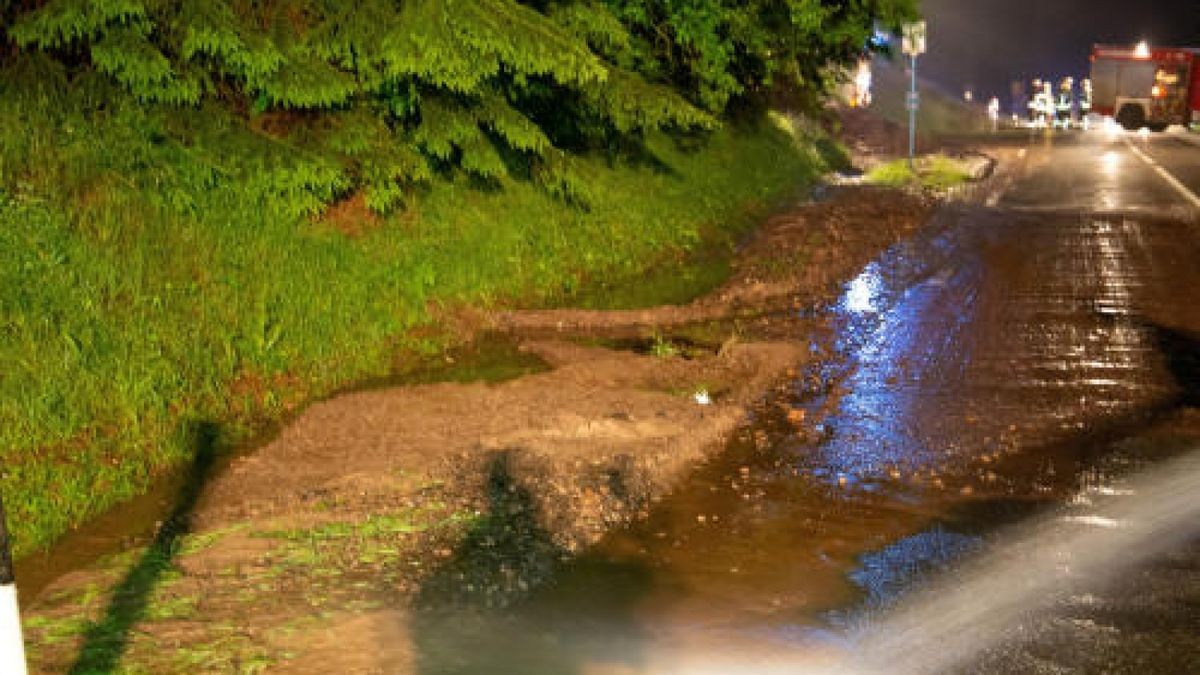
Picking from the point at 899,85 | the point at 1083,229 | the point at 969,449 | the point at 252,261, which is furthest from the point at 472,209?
the point at 899,85

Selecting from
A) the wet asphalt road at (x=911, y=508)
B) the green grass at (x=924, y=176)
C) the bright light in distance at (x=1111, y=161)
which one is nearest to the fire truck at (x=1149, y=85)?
the bright light in distance at (x=1111, y=161)

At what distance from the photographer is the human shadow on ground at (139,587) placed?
182 inches

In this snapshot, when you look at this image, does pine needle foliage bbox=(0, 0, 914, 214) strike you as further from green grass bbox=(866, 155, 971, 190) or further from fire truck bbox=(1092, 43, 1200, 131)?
fire truck bbox=(1092, 43, 1200, 131)

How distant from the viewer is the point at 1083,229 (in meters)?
17.5

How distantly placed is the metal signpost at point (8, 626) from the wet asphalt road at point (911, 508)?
182 centimetres

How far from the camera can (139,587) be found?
5.32 m

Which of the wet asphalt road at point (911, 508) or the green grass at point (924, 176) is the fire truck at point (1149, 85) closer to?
the green grass at point (924, 176)

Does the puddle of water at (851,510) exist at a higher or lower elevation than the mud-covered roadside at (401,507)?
lower

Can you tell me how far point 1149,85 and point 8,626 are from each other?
5679 centimetres

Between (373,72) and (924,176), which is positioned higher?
(373,72)

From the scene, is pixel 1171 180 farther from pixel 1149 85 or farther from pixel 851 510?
pixel 1149 85

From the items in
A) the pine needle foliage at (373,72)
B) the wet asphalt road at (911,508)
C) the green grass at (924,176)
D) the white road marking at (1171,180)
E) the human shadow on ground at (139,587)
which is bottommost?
the wet asphalt road at (911,508)

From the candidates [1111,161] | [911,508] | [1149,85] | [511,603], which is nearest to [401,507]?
[511,603]

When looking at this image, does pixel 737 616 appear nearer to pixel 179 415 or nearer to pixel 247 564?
pixel 247 564
